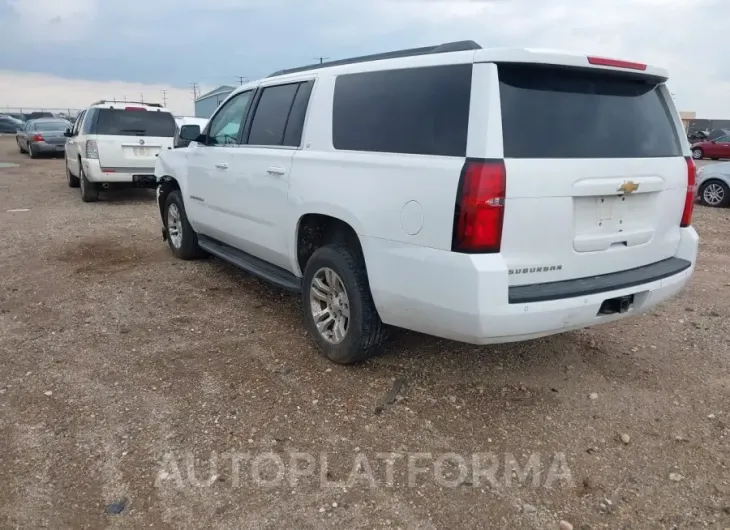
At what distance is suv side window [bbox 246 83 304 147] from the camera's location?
436cm

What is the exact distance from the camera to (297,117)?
14.4 feet

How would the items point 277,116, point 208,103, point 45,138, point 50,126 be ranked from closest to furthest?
1. point 277,116
2. point 45,138
3. point 50,126
4. point 208,103

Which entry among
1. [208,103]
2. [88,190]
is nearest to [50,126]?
[208,103]

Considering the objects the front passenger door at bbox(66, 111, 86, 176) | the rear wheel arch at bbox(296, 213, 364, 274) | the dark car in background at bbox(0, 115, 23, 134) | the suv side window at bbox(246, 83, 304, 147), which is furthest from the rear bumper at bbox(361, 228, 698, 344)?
the dark car in background at bbox(0, 115, 23, 134)

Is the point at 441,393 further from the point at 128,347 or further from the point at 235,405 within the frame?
the point at 128,347

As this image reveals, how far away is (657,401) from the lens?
12.0ft

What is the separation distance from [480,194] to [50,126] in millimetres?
25332

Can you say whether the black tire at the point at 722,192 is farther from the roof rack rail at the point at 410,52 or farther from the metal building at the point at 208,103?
the metal building at the point at 208,103

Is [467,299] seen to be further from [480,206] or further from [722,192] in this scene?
[722,192]

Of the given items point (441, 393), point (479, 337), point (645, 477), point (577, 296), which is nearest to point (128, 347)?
point (441, 393)

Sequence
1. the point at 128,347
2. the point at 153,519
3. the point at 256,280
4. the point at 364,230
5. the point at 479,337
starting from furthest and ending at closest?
the point at 256,280 → the point at 128,347 → the point at 364,230 → the point at 479,337 → the point at 153,519

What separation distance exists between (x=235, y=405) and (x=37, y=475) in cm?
107

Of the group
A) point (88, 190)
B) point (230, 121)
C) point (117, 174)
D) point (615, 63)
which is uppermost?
point (615, 63)

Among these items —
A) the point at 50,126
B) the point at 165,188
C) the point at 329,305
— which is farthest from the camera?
the point at 50,126
